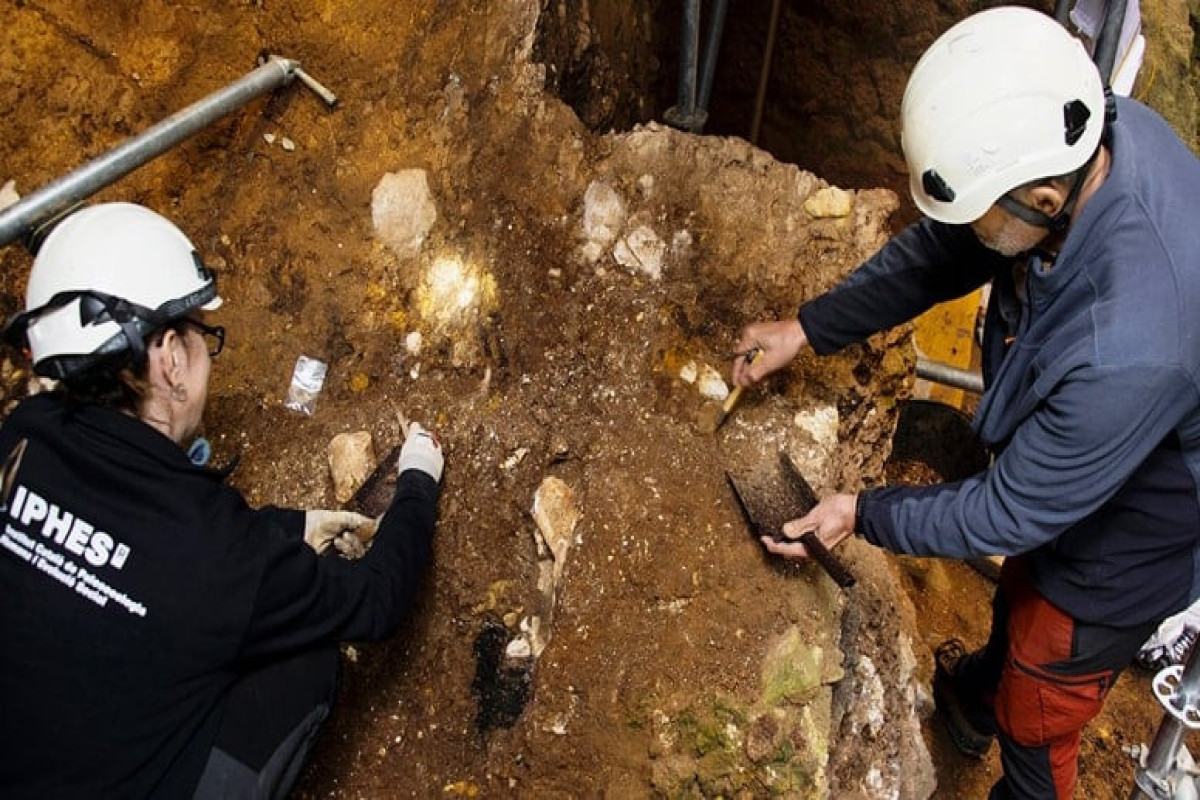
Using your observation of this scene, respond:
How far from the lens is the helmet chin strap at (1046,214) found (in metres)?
1.76

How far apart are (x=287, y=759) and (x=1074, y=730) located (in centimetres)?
216

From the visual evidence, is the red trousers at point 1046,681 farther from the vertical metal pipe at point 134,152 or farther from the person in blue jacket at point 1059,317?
the vertical metal pipe at point 134,152

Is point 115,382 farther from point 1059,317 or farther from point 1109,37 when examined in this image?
point 1109,37

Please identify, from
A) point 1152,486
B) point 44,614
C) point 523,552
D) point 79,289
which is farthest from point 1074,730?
point 79,289

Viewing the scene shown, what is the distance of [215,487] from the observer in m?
1.90

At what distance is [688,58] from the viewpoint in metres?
3.17

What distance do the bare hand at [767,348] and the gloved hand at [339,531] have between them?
3.74 feet

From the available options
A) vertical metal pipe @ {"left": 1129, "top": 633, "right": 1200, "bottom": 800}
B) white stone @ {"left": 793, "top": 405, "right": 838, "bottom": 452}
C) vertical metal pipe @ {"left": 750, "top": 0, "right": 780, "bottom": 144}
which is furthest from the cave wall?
vertical metal pipe @ {"left": 1129, "top": 633, "right": 1200, "bottom": 800}

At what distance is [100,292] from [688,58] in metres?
2.17

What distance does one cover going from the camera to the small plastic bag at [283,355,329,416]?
2734mm

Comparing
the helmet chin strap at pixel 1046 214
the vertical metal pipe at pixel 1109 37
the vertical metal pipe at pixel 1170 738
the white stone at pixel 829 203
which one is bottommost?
the vertical metal pipe at pixel 1170 738

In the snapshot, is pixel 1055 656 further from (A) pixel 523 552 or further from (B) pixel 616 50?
(B) pixel 616 50

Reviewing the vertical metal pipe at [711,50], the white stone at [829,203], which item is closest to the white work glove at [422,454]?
the white stone at [829,203]

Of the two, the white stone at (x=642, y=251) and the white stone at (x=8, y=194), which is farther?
the white stone at (x=642, y=251)
